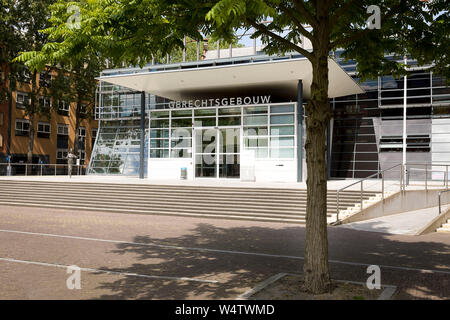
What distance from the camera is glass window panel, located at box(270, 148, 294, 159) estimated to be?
2303cm

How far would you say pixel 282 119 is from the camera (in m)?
23.5

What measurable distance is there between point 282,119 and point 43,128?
110 feet

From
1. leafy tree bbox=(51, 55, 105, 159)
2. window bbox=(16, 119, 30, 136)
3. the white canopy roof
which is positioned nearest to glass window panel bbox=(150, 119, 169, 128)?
the white canopy roof

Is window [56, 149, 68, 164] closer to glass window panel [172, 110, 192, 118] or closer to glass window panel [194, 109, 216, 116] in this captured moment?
glass window panel [172, 110, 192, 118]

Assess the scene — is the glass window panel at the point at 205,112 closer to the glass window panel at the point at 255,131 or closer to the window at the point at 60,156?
the glass window panel at the point at 255,131

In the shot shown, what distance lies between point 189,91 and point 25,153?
82.3 feet

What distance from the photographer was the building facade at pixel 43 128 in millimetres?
40188

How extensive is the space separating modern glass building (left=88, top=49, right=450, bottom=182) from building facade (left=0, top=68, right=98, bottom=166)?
16.6 m

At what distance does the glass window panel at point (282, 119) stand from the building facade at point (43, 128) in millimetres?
23841

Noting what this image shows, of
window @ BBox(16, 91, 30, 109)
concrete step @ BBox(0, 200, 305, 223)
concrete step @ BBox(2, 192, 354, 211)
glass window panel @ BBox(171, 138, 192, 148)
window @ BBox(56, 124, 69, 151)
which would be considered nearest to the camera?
concrete step @ BBox(0, 200, 305, 223)

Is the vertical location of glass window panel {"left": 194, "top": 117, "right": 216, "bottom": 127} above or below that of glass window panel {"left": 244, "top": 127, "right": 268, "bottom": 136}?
above

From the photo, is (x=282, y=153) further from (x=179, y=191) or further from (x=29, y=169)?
(x=29, y=169)

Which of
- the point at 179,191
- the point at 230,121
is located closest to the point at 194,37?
the point at 179,191
